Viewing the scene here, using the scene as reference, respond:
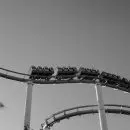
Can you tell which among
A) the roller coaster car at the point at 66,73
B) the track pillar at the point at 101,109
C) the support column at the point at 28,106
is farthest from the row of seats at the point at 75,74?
the track pillar at the point at 101,109

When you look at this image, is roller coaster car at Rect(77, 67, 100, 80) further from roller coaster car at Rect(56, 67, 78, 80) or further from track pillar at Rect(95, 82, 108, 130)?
track pillar at Rect(95, 82, 108, 130)

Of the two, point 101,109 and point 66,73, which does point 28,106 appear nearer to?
point 66,73

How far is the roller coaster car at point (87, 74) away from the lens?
2291 centimetres

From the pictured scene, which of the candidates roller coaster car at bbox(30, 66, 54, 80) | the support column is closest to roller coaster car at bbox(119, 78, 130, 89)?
roller coaster car at bbox(30, 66, 54, 80)

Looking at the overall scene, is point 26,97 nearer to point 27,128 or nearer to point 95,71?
point 27,128

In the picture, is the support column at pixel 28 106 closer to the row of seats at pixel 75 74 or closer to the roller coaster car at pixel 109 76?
the row of seats at pixel 75 74

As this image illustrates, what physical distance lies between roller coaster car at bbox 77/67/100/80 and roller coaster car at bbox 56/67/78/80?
0.55 m

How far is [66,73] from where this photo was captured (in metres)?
22.1

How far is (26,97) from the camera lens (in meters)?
19.1

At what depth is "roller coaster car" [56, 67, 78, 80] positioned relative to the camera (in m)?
21.9

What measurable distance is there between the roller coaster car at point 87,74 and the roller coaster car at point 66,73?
21.5 inches

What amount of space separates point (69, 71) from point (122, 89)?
21.8 feet

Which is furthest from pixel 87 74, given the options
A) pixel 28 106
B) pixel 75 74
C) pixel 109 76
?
pixel 28 106

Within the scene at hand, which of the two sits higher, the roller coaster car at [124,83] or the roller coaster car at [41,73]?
the roller coaster car at [124,83]
